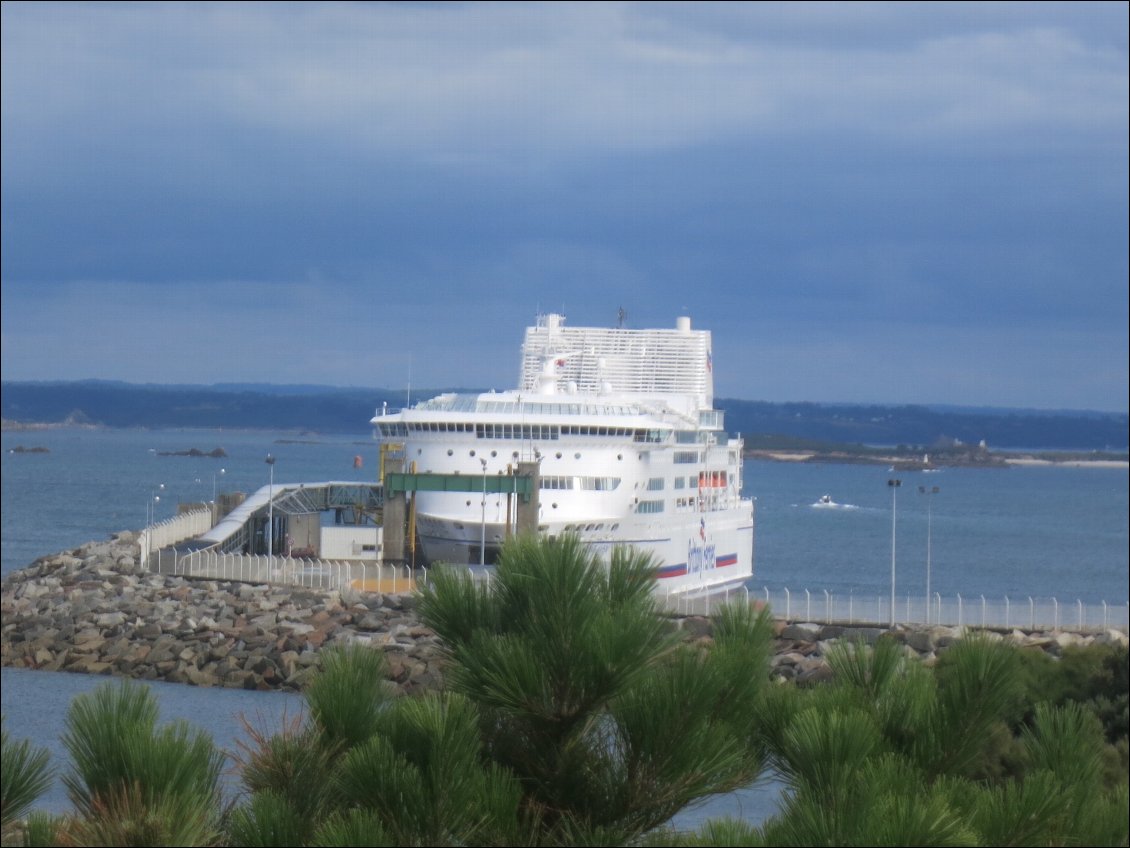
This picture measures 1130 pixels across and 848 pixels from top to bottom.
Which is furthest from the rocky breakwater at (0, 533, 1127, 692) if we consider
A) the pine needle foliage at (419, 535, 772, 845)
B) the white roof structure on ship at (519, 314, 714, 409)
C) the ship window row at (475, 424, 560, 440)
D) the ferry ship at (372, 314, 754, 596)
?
the pine needle foliage at (419, 535, 772, 845)

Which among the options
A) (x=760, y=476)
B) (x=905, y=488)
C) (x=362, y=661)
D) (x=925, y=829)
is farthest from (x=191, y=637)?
(x=760, y=476)

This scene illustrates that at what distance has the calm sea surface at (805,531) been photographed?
2611 cm

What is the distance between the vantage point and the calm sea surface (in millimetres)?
26109

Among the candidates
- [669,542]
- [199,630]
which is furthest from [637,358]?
[199,630]

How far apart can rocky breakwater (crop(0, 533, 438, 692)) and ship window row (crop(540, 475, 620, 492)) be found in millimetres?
4008

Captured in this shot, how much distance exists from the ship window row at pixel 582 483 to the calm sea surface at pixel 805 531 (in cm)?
894

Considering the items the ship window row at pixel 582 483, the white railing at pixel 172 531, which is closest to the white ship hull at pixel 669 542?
the ship window row at pixel 582 483

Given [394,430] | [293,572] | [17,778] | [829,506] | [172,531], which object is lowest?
[829,506]

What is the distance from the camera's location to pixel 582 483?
33594 mm

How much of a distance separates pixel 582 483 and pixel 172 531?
12.9 m

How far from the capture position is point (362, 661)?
23.2 ft

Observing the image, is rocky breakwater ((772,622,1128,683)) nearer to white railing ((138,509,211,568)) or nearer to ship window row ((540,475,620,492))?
ship window row ((540,475,620,492))

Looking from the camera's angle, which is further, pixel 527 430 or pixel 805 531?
pixel 805 531

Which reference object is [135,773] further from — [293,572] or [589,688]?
[293,572]
